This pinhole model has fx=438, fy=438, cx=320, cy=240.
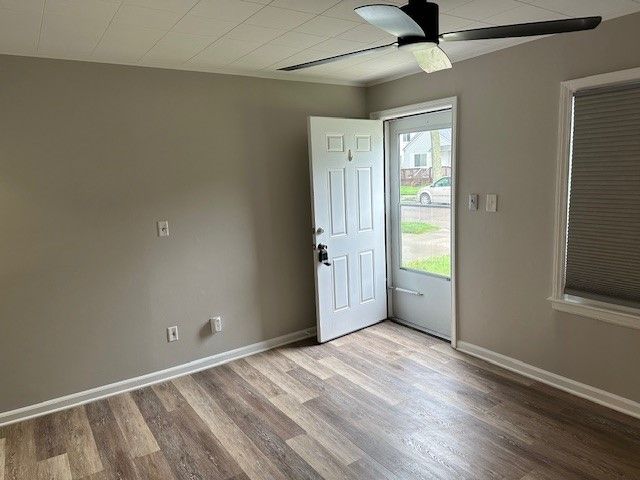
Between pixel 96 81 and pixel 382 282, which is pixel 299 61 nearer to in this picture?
pixel 96 81

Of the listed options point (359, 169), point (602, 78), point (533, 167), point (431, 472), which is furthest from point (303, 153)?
point (431, 472)

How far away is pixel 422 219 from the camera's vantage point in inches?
156

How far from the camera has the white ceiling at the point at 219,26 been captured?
81.0 inches

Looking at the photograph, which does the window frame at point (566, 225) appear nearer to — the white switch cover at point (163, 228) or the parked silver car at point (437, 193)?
the parked silver car at point (437, 193)

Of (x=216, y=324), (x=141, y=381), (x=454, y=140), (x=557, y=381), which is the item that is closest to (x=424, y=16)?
(x=454, y=140)

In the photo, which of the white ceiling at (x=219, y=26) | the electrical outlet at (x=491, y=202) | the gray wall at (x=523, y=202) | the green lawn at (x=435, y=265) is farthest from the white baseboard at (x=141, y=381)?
the white ceiling at (x=219, y=26)

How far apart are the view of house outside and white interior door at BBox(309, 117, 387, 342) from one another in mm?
229

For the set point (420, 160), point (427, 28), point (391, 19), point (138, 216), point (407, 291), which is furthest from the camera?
point (407, 291)

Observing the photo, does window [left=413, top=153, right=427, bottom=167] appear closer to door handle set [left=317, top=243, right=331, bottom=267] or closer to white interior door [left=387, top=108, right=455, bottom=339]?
white interior door [left=387, top=108, right=455, bottom=339]

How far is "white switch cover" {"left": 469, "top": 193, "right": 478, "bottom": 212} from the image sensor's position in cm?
329

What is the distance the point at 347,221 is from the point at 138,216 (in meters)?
1.74

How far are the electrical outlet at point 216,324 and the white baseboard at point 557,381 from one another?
197 centimetres

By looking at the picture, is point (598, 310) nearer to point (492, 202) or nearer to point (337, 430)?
point (492, 202)

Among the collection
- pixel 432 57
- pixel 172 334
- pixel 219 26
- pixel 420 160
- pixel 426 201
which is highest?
pixel 219 26
